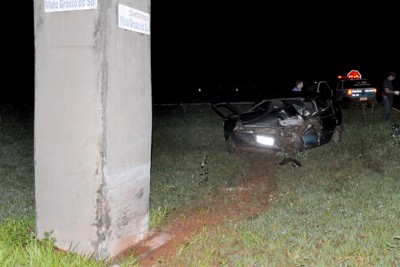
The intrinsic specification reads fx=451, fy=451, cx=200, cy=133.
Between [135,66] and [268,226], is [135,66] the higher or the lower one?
the higher one

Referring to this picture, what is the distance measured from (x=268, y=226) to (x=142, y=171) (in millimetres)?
1596

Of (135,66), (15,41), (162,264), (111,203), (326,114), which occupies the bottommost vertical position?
(162,264)

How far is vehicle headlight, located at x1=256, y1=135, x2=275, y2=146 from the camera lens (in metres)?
9.42

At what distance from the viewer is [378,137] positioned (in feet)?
38.7

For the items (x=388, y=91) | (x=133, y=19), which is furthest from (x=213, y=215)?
(x=388, y=91)

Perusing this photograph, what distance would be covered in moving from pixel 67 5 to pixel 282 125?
20.6ft

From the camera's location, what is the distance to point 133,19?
4.55 metres

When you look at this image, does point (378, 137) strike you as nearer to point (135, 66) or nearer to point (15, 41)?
point (135, 66)

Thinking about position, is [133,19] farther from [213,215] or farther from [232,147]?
[232,147]

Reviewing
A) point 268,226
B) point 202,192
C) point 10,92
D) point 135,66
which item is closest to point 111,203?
point 135,66

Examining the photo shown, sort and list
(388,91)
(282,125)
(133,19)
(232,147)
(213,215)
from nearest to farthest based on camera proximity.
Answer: (133,19), (213,215), (282,125), (232,147), (388,91)

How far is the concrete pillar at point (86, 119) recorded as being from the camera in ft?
13.9

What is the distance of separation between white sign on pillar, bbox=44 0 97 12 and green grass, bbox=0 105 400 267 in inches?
88.7

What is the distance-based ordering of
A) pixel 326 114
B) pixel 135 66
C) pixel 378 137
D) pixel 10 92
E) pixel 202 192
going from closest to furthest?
pixel 135 66 → pixel 202 192 → pixel 326 114 → pixel 378 137 → pixel 10 92
